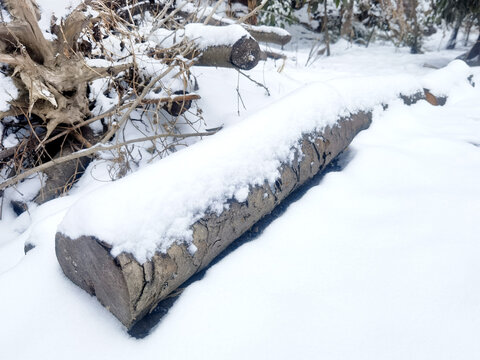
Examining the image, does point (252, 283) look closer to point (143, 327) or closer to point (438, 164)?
point (143, 327)

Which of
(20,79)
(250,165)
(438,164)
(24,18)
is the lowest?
(438,164)

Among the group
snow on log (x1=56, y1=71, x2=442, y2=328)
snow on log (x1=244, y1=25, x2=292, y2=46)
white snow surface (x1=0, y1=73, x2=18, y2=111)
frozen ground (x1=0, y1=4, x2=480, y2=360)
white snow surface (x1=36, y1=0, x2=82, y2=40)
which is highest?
white snow surface (x1=36, y1=0, x2=82, y2=40)

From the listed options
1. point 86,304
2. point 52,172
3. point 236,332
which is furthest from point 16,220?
point 236,332

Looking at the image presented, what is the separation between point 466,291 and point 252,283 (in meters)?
→ 0.55

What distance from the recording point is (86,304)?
90cm

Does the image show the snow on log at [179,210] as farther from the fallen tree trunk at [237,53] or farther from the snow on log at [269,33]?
the snow on log at [269,33]

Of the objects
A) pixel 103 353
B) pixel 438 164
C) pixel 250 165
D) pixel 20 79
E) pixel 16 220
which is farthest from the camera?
pixel 16 220

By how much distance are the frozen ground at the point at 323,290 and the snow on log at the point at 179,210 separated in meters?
0.08

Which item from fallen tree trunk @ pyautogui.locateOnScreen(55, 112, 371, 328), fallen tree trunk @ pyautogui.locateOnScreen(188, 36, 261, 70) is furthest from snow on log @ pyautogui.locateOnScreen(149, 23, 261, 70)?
fallen tree trunk @ pyautogui.locateOnScreen(55, 112, 371, 328)

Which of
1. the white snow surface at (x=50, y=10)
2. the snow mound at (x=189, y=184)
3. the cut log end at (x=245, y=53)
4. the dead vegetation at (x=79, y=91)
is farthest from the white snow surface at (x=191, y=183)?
the white snow surface at (x=50, y=10)

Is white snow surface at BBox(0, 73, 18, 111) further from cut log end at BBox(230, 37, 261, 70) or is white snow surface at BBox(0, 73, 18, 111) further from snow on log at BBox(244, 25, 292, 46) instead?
snow on log at BBox(244, 25, 292, 46)

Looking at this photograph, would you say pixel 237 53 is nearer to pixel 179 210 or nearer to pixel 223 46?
pixel 223 46

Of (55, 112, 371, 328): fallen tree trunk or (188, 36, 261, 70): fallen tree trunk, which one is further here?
(188, 36, 261, 70): fallen tree trunk

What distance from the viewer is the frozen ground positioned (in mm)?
751
